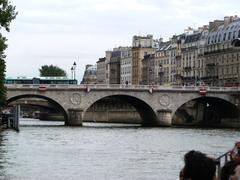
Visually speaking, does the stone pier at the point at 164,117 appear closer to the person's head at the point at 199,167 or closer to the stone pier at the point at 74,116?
the stone pier at the point at 74,116

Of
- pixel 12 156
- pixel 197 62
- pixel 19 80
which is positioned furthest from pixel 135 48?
pixel 12 156

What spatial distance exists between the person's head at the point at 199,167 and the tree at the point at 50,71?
174 m

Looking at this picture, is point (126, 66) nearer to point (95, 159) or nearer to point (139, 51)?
point (139, 51)

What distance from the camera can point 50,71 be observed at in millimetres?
187875

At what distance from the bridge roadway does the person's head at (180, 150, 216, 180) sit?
8245cm

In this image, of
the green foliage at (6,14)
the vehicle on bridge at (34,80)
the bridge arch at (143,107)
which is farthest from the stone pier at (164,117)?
the green foliage at (6,14)

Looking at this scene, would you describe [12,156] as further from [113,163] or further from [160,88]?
[160,88]

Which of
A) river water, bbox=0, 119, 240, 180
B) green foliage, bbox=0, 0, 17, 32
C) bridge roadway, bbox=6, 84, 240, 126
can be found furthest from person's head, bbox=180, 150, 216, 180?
bridge roadway, bbox=6, 84, 240, 126

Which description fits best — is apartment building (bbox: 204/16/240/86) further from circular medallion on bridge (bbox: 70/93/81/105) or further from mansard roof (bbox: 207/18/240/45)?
circular medallion on bridge (bbox: 70/93/81/105)

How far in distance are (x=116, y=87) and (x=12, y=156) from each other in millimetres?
58265

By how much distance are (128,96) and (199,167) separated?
289 ft

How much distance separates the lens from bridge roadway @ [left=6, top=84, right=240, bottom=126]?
94000 mm

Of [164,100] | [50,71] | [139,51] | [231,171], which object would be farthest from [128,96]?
[50,71]

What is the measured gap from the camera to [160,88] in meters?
98.8
